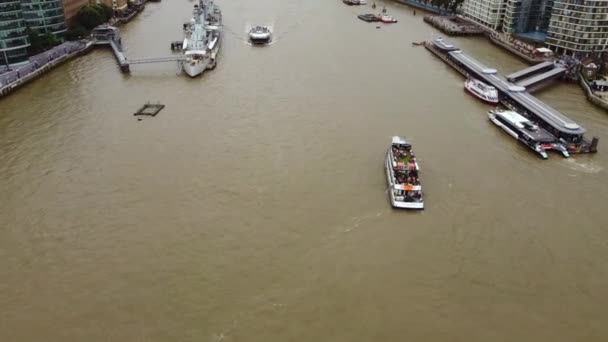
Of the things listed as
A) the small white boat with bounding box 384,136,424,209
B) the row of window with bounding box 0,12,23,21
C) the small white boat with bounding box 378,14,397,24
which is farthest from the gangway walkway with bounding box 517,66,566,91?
the row of window with bounding box 0,12,23,21

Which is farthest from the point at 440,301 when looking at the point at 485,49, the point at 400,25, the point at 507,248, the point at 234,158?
the point at 400,25

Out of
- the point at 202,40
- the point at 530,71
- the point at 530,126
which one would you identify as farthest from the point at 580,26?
the point at 202,40

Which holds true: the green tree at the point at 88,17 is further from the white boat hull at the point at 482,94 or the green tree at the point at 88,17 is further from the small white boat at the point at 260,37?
the white boat hull at the point at 482,94

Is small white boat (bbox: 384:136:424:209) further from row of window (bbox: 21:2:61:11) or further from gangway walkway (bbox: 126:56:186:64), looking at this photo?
row of window (bbox: 21:2:61:11)

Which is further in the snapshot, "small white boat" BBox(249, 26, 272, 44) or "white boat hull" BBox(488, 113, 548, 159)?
"small white boat" BBox(249, 26, 272, 44)

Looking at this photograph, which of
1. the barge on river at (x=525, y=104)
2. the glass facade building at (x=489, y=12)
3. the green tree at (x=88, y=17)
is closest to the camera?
the barge on river at (x=525, y=104)

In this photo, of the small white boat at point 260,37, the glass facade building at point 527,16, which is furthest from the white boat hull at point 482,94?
the small white boat at point 260,37
